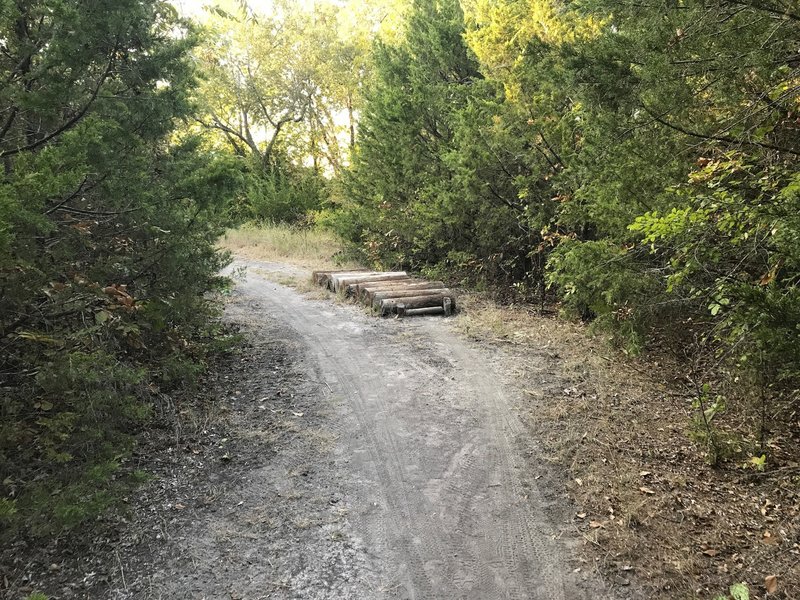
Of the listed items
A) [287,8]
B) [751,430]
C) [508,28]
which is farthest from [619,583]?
[287,8]

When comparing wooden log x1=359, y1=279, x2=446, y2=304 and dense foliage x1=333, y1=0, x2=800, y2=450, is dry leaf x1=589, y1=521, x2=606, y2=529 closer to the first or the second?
dense foliage x1=333, y1=0, x2=800, y2=450

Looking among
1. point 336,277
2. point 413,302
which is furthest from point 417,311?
point 336,277

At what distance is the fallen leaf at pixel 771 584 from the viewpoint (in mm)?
2904

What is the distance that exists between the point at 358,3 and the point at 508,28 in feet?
66.9

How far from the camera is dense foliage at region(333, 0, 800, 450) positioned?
3701 mm

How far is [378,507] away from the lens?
371cm

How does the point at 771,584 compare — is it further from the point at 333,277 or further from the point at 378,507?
the point at 333,277

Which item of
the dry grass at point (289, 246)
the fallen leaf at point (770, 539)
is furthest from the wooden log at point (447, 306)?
the dry grass at point (289, 246)

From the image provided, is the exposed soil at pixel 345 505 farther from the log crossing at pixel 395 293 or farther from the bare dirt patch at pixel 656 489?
the log crossing at pixel 395 293

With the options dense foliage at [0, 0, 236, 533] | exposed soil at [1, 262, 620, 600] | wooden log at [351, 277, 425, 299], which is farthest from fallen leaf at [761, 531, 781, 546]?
wooden log at [351, 277, 425, 299]

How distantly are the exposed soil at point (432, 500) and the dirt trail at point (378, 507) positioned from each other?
0.04ft

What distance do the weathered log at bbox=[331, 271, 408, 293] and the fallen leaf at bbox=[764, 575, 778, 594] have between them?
7.95 metres

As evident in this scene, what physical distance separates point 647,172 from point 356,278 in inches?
254

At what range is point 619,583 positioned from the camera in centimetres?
303
